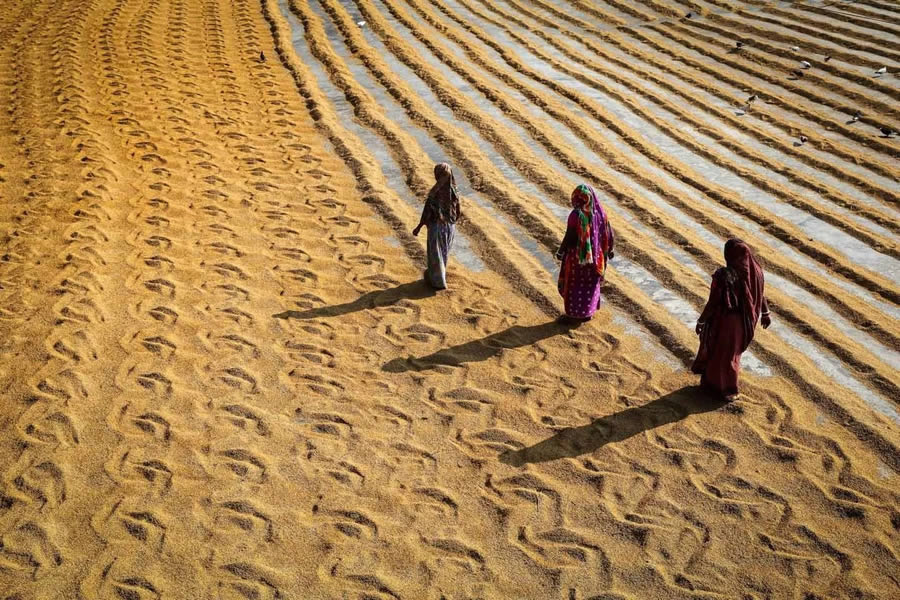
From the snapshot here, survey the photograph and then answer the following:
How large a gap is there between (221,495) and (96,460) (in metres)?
0.99

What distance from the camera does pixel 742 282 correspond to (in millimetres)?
6016

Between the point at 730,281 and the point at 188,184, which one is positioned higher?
the point at 730,281

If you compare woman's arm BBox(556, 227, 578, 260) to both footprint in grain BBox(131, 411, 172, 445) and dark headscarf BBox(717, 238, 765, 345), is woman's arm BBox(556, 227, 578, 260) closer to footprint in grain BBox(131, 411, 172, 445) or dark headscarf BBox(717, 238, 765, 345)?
dark headscarf BBox(717, 238, 765, 345)

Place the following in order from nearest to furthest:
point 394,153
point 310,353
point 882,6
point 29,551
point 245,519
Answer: point 29,551, point 245,519, point 310,353, point 394,153, point 882,6

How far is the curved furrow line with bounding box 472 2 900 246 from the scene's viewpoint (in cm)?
902

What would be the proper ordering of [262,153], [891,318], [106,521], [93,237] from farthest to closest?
1. [262,153]
2. [93,237]
3. [891,318]
4. [106,521]

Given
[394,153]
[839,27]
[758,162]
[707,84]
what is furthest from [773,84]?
[394,153]

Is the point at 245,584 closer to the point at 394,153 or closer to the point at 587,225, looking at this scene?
the point at 587,225

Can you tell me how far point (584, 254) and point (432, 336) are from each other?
61.3 inches

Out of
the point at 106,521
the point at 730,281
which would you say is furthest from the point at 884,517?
the point at 106,521

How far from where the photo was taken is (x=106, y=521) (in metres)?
5.17

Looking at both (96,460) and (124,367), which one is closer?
(96,460)

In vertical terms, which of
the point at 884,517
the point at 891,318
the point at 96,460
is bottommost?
the point at 96,460

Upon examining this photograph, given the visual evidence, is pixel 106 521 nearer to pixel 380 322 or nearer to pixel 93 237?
pixel 380 322
